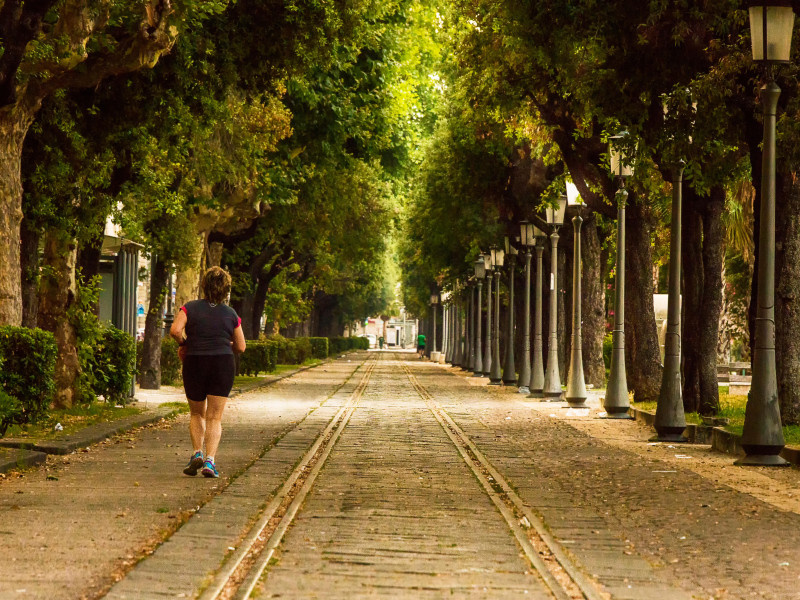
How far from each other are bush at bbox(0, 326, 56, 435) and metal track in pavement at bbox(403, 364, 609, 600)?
504 cm

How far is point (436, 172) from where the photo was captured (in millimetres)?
47250

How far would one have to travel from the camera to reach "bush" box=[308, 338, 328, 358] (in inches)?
3073

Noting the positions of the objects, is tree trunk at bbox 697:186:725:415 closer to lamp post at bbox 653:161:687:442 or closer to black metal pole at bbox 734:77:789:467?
lamp post at bbox 653:161:687:442

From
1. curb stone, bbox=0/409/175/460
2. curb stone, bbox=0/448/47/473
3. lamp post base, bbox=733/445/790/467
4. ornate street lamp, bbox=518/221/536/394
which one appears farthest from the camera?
ornate street lamp, bbox=518/221/536/394

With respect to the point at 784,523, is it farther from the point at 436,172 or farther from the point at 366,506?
the point at 436,172

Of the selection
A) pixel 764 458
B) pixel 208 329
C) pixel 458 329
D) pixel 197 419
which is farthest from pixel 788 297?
pixel 458 329

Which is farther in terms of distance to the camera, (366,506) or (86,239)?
(86,239)

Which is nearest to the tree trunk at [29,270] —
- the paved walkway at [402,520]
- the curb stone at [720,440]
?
the paved walkway at [402,520]

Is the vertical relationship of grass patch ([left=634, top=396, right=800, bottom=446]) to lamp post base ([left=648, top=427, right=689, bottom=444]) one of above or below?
above

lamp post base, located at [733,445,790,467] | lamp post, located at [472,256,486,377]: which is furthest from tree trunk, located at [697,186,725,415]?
lamp post, located at [472,256,486,377]

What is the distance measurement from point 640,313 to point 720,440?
853cm

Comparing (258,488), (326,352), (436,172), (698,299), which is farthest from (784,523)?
(326,352)

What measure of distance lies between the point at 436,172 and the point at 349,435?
28.2 m

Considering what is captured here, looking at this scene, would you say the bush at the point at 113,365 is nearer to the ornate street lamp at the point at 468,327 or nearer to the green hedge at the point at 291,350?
the green hedge at the point at 291,350
